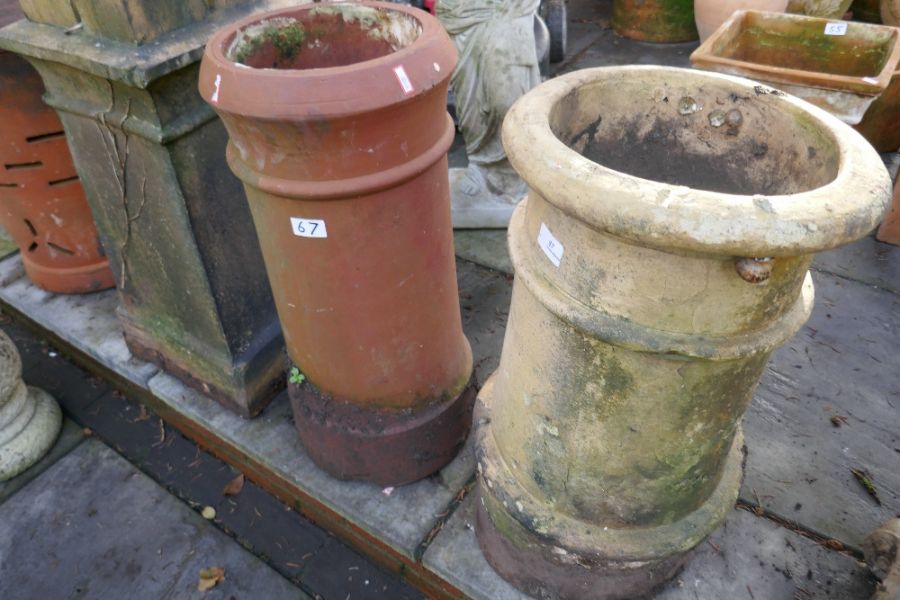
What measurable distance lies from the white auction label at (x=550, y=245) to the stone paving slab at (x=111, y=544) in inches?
69.5

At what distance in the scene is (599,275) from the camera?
1259 millimetres

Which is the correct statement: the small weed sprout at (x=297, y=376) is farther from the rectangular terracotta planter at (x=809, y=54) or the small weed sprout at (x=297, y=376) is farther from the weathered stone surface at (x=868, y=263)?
the weathered stone surface at (x=868, y=263)

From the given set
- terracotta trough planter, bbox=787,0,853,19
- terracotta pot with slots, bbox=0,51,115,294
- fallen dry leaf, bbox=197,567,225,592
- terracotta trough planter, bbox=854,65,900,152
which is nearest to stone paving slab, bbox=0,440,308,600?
fallen dry leaf, bbox=197,567,225,592

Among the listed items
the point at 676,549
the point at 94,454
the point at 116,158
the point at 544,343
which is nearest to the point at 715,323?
the point at 544,343

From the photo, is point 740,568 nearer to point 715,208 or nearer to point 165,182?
point 715,208

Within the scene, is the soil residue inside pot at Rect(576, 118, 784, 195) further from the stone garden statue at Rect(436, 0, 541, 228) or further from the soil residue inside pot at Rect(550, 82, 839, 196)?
the stone garden statue at Rect(436, 0, 541, 228)

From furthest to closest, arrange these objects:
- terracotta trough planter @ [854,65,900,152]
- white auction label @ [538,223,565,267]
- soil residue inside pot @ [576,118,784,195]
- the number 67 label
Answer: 1. terracotta trough planter @ [854,65,900,152]
2. the number 67 label
3. soil residue inside pot @ [576,118,784,195]
4. white auction label @ [538,223,565,267]

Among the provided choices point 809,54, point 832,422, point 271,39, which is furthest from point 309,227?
point 809,54

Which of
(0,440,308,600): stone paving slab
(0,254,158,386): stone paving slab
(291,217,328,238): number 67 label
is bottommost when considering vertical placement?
(0,440,308,600): stone paving slab

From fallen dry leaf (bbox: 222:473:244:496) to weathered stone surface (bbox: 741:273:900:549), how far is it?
211 centimetres

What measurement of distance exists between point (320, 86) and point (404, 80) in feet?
0.70

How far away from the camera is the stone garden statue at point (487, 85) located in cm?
332

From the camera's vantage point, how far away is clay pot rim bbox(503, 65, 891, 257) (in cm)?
105

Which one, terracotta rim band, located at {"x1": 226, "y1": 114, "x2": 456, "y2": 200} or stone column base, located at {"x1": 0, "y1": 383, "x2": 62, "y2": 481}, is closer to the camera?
A: terracotta rim band, located at {"x1": 226, "y1": 114, "x2": 456, "y2": 200}
